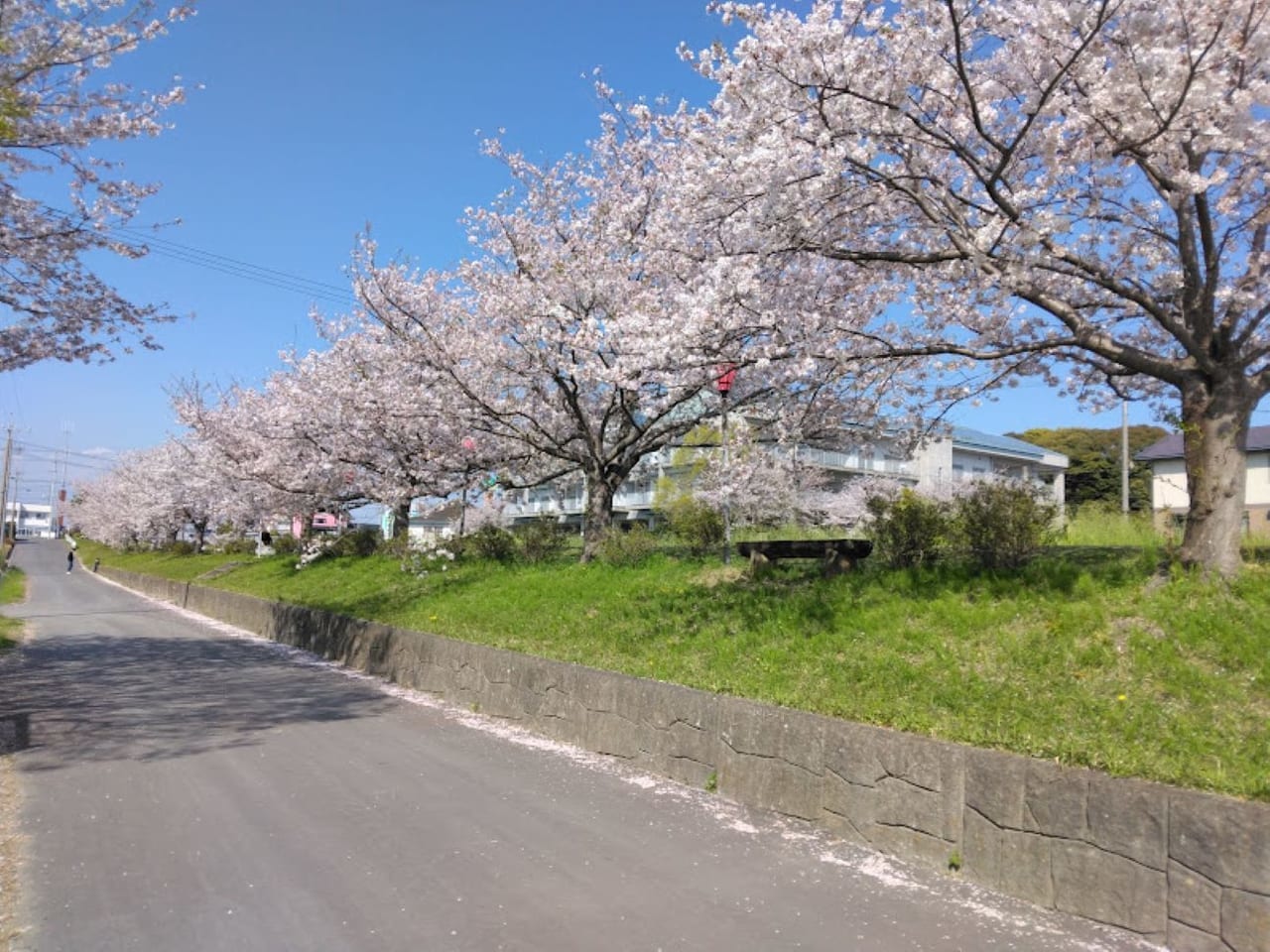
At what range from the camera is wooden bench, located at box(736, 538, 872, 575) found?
9805 millimetres

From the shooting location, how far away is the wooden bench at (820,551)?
980 cm

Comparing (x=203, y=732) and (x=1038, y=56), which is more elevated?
(x=1038, y=56)

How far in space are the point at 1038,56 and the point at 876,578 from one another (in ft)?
15.4

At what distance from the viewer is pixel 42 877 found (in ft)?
16.3

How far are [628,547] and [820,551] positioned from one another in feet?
14.0

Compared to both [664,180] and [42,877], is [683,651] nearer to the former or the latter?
[42,877]

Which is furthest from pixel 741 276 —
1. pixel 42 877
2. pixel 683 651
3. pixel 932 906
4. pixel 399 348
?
pixel 399 348

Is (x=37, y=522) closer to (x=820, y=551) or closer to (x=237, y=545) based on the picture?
(x=237, y=545)

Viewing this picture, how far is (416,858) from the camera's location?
532 cm

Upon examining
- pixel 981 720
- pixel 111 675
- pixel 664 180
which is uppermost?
pixel 664 180

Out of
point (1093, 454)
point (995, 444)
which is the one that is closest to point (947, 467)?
point (995, 444)

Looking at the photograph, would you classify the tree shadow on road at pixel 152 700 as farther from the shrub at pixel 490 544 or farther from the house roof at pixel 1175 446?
the house roof at pixel 1175 446

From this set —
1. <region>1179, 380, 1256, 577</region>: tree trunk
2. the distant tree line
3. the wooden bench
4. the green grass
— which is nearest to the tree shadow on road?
the green grass

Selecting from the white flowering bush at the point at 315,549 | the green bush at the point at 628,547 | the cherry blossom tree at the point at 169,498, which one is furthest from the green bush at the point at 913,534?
the cherry blossom tree at the point at 169,498
